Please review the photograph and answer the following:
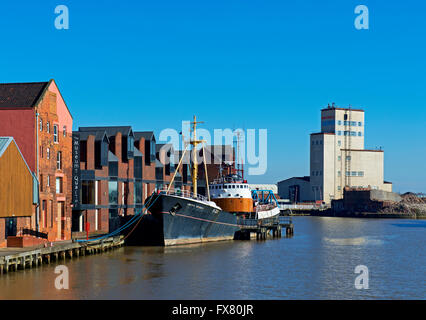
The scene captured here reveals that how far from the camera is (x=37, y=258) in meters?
43.0

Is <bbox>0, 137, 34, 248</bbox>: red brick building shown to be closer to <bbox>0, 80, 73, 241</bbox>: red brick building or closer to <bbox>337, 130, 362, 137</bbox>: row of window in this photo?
<bbox>0, 80, 73, 241</bbox>: red brick building

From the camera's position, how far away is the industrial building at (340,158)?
7323 inches

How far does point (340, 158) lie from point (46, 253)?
153 metres

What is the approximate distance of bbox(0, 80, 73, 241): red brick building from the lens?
52.1 m

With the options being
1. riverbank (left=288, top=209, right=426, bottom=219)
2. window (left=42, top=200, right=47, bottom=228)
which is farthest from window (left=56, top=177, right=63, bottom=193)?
riverbank (left=288, top=209, right=426, bottom=219)

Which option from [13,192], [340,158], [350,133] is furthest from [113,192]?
[350,133]

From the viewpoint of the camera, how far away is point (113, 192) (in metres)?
71.7

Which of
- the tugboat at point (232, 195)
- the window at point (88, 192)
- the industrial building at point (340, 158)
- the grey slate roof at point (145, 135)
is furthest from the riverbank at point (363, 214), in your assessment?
the window at point (88, 192)

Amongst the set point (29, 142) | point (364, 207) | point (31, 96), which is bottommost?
point (364, 207)

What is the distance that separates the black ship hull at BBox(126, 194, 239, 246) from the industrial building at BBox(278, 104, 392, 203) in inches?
4886
